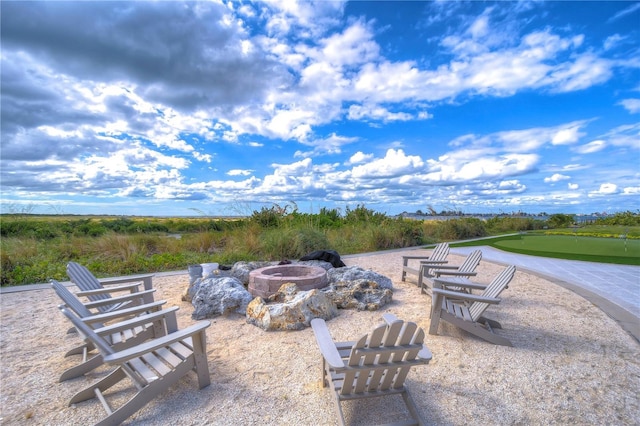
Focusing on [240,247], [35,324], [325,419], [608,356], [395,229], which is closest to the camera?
[325,419]

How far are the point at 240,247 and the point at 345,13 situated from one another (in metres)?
6.43

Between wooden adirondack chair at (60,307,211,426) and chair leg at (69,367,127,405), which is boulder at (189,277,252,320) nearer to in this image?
wooden adirondack chair at (60,307,211,426)

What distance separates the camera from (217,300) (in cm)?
466

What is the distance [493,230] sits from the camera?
17.8m

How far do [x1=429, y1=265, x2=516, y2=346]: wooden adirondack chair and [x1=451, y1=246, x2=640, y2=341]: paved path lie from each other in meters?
1.55

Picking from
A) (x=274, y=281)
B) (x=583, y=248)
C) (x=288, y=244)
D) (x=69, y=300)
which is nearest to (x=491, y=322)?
(x=274, y=281)

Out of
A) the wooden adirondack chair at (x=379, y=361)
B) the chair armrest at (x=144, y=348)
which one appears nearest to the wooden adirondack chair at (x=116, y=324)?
the chair armrest at (x=144, y=348)

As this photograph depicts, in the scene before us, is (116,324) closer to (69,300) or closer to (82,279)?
(69,300)

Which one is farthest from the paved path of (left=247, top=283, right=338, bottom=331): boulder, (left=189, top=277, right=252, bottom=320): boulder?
(left=189, top=277, right=252, bottom=320): boulder

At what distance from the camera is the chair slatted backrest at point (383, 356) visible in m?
2.12

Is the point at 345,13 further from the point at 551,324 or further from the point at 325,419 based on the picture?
the point at 325,419

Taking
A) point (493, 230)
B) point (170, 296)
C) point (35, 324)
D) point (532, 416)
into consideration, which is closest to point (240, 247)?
point (170, 296)

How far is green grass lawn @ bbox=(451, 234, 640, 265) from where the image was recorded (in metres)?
7.96

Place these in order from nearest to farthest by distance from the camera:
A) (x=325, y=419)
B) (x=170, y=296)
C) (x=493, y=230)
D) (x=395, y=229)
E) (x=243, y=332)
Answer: (x=325, y=419) < (x=243, y=332) < (x=170, y=296) < (x=395, y=229) < (x=493, y=230)
